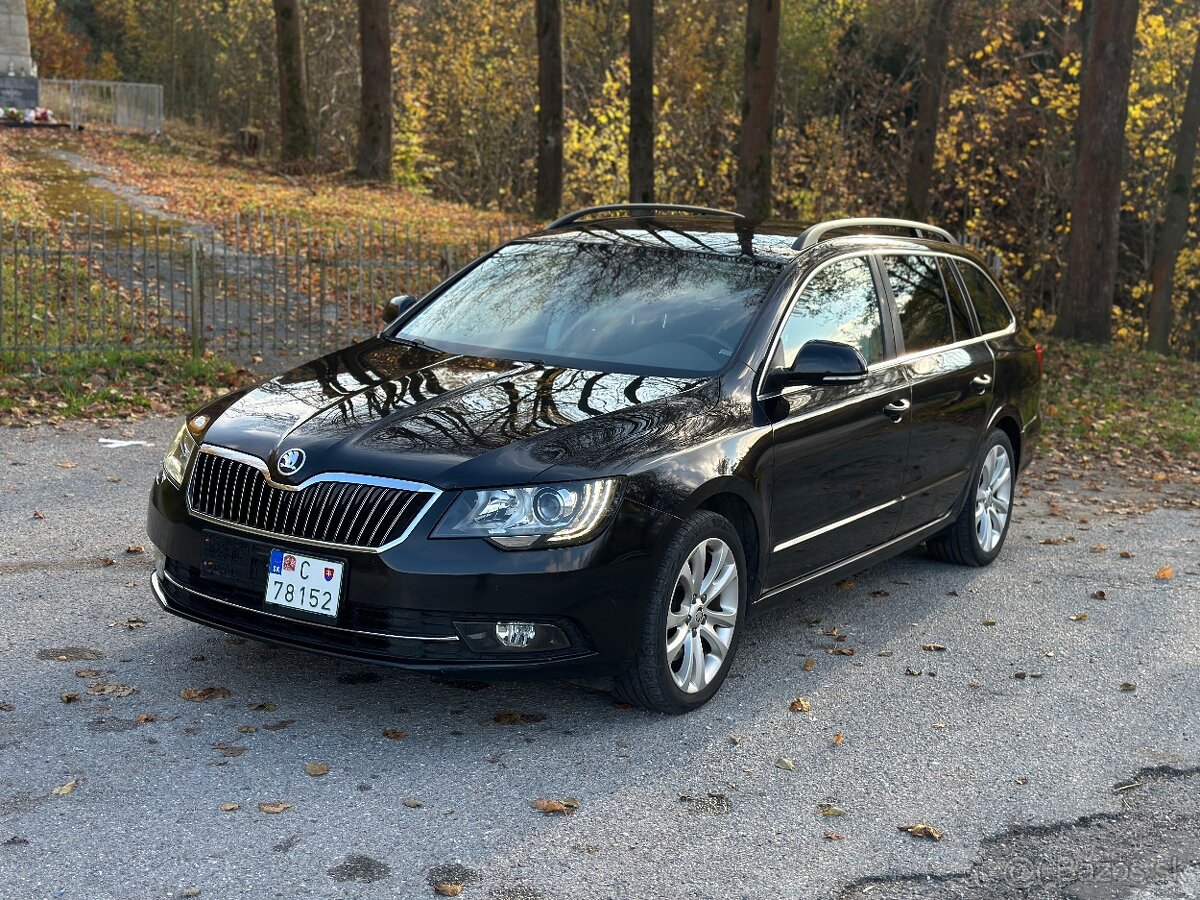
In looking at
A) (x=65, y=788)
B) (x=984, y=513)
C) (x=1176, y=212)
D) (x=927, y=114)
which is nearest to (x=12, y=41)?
(x=927, y=114)

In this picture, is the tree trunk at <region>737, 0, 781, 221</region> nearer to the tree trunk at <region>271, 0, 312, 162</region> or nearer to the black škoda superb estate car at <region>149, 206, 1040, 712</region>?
the black škoda superb estate car at <region>149, 206, 1040, 712</region>

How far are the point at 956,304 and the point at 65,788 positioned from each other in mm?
4981

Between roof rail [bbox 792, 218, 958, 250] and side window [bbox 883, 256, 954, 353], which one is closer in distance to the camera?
roof rail [bbox 792, 218, 958, 250]

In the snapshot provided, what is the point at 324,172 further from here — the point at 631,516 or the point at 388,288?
the point at 631,516

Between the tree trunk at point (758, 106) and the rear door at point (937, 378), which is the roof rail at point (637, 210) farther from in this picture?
the tree trunk at point (758, 106)

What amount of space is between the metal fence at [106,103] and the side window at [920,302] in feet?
120

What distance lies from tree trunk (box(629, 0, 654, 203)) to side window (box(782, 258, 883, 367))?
60.7ft

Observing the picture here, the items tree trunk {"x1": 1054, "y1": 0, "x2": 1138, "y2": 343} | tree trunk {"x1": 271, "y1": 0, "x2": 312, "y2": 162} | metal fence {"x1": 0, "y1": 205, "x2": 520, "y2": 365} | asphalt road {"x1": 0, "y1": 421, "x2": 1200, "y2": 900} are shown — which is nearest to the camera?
asphalt road {"x1": 0, "y1": 421, "x2": 1200, "y2": 900}

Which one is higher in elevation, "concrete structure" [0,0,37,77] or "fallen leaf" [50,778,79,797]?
"concrete structure" [0,0,37,77]

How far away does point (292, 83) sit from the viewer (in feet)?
99.7

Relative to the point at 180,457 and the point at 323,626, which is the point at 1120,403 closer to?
the point at 180,457

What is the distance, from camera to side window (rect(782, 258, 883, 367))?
5.89 metres

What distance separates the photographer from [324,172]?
31.4 meters

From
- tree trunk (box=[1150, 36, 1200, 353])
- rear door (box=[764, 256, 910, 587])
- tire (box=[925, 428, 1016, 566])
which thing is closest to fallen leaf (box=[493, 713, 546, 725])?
rear door (box=[764, 256, 910, 587])
